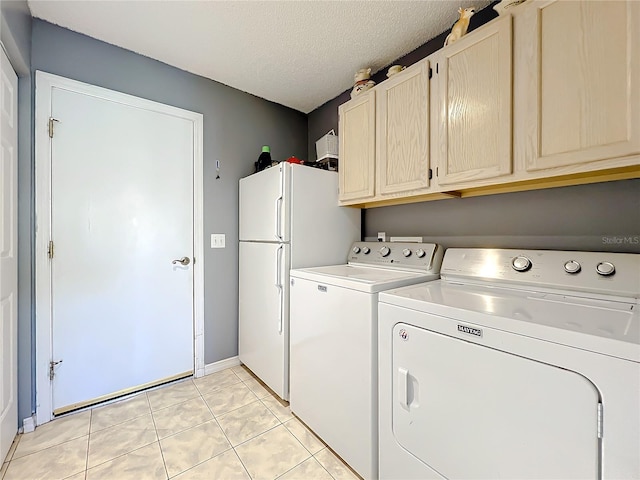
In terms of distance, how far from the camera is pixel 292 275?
69.2 inches

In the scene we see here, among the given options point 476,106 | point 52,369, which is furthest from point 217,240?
point 476,106

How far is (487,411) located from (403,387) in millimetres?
301

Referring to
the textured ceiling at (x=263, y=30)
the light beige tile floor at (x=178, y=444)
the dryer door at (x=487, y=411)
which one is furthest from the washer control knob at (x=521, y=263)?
the textured ceiling at (x=263, y=30)

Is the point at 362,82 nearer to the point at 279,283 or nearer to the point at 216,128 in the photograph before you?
the point at 216,128

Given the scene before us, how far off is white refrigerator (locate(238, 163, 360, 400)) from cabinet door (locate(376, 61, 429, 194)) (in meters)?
0.47

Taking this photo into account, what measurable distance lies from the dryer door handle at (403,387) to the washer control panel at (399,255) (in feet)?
2.14

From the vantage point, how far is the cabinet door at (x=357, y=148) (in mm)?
1817

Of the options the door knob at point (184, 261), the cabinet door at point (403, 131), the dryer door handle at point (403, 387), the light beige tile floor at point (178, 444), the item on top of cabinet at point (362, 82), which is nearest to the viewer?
the dryer door handle at point (403, 387)

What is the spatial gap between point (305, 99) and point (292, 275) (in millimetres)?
1795

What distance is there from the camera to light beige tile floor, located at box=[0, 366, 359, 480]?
133 centimetres

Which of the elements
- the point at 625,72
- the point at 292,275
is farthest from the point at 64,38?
the point at 625,72

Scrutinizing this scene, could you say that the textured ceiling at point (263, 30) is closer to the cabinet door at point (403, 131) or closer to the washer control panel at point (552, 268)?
the cabinet door at point (403, 131)

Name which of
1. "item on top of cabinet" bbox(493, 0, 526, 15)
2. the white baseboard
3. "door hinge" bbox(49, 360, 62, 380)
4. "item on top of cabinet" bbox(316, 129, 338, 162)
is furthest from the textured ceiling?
the white baseboard

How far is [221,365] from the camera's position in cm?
237
